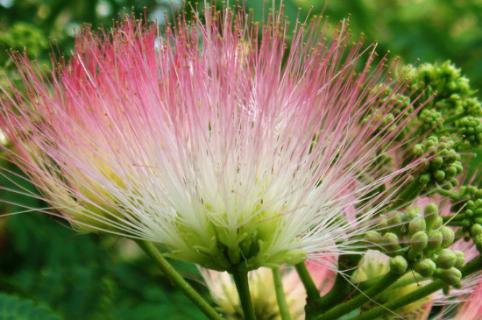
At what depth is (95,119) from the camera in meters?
2.08

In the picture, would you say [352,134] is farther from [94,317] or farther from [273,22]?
[94,317]

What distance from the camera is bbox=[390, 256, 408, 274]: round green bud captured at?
187 centimetres

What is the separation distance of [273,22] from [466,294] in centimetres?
125

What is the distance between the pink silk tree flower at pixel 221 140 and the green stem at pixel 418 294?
0.21 m

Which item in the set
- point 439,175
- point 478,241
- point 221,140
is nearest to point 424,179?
point 439,175

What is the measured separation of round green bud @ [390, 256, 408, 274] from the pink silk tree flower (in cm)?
20

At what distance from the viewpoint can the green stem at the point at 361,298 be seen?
1.97 meters

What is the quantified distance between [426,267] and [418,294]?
0.16 m

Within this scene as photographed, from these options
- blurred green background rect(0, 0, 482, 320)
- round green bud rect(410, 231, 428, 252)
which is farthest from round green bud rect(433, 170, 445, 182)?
blurred green background rect(0, 0, 482, 320)

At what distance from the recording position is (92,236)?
3820 millimetres

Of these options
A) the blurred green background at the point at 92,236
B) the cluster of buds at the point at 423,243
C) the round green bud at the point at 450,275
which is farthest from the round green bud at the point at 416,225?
the blurred green background at the point at 92,236

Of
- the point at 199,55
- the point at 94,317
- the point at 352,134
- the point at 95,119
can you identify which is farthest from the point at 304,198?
the point at 94,317

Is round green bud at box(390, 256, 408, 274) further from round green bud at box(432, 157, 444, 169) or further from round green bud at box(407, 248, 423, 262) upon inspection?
round green bud at box(432, 157, 444, 169)

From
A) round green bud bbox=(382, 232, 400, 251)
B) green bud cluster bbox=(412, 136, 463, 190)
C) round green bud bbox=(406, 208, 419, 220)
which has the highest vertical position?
green bud cluster bbox=(412, 136, 463, 190)
